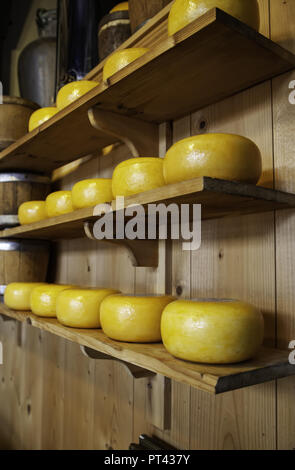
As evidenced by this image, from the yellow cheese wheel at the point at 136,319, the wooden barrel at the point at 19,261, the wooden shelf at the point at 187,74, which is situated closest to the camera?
the wooden shelf at the point at 187,74

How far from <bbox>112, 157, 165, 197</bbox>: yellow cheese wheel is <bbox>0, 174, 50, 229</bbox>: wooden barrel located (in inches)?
34.0

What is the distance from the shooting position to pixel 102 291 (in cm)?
105

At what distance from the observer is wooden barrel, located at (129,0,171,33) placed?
111 centimetres

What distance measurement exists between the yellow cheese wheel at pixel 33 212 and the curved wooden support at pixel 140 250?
0.36 meters

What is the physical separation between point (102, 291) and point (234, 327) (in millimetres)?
459

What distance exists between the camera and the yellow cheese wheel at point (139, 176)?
86 centimetres

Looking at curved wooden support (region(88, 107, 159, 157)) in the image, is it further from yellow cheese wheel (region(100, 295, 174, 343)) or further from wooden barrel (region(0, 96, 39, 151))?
wooden barrel (region(0, 96, 39, 151))

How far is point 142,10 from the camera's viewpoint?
114 cm

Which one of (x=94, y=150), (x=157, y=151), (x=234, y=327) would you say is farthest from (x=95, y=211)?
(x=94, y=150)

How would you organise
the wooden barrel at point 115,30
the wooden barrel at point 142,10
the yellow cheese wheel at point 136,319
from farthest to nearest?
the wooden barrel at point 115,30 → the wooden barrel at point 142,10 → the yellow cheese wheel at point 136,319

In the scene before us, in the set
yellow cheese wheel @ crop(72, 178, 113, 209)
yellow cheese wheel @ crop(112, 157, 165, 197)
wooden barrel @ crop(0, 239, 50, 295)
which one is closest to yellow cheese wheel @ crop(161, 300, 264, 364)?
yellow cheese wheel @ crop(112, 157, 165, 197)

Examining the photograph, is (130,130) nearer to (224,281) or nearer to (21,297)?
(224,281)

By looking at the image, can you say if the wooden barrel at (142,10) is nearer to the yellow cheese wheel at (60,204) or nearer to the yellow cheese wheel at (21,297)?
the yellow cheese wheel at (60,204)

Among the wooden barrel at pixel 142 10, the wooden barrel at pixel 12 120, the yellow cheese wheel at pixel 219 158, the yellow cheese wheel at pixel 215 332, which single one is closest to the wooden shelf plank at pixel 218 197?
the yellow cheese wheel at pixel 219 158
